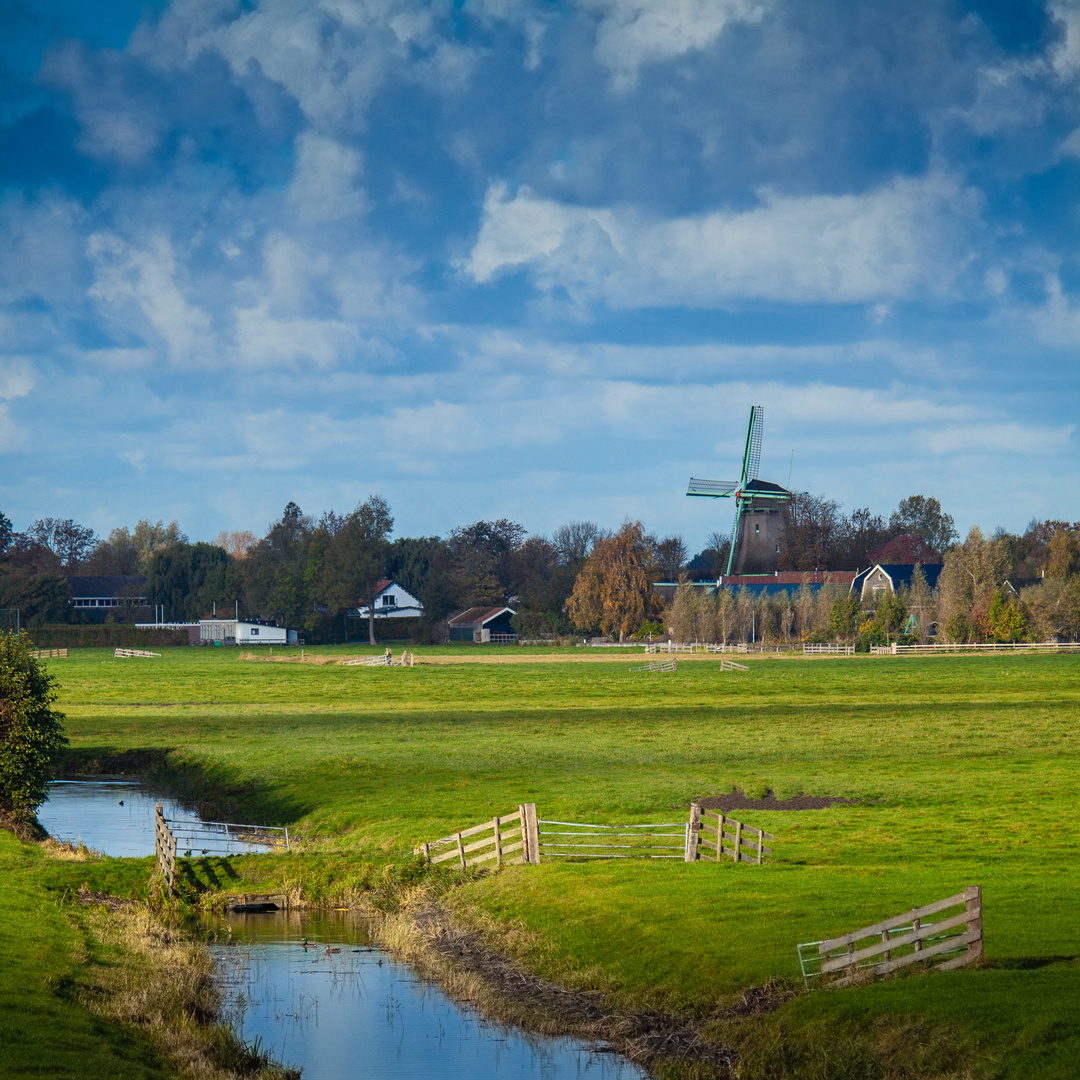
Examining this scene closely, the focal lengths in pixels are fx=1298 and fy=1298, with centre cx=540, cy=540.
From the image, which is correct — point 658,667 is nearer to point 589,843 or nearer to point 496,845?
point 589,843

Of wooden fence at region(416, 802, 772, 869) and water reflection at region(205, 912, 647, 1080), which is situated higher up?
wooden fence at region(416, 802, 772, 869)

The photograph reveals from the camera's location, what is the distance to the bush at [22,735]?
36.8 meters

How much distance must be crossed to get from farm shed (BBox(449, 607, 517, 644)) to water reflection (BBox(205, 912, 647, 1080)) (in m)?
142

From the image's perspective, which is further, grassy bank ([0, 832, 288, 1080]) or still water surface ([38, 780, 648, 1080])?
still water surface ([38, 780, 648, 1080])

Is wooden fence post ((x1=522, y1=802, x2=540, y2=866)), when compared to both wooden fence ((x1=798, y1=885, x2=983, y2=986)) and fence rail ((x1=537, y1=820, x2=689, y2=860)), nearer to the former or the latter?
fence rail ((x1=537, y1=820, x2=689, y2=860))

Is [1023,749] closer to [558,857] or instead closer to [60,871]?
[558,857]

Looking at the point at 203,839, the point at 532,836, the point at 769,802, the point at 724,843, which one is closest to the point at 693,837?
the point at 724,843

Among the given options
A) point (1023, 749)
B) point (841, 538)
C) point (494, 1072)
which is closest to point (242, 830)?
point (494, 1072)

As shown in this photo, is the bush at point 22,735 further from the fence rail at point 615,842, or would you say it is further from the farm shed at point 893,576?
the farm shed at point 893,576

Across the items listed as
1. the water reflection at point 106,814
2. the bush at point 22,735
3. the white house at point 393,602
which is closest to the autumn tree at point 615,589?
the white house at point 393,602

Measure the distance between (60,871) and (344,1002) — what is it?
34.8 ft

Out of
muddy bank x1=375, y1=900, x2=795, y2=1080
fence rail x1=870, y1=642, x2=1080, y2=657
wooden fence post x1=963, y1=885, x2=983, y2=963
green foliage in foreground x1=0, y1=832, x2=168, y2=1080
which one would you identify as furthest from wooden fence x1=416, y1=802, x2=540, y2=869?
fence rail x1=870, y1=642, x2=1080, y2=657

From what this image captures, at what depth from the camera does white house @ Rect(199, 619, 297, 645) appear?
173750mm

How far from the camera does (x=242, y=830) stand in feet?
127
